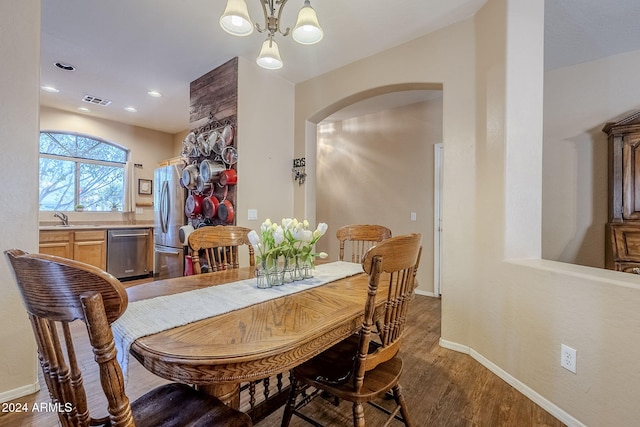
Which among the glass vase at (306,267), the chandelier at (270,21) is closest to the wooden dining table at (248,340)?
the glass vase at (306,267)

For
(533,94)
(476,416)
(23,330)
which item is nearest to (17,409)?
(23,330)

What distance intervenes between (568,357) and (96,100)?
5.92m

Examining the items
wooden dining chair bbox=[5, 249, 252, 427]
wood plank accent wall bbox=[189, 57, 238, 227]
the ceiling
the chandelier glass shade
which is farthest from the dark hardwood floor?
the ceiling

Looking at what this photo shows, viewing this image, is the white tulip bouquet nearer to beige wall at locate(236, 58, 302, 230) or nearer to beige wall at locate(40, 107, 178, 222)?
beige wall at locate(236, 58, 302, 230)

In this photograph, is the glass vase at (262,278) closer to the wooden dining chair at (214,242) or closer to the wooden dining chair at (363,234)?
the wooden dining chair at (214,242)

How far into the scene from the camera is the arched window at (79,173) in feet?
14.9

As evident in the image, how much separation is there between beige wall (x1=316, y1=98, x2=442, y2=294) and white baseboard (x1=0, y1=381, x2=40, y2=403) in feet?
11.7

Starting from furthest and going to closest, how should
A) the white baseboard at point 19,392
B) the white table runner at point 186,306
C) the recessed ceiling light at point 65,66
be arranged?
the recessed ceiling light at point 65,66
the white baseboard at point 19,392
the white table runner at point 186,306

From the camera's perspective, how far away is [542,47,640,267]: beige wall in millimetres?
2954

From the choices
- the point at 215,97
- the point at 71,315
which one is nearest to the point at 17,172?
the point at 71,315

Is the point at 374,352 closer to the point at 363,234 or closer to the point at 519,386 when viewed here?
the point at 363,234

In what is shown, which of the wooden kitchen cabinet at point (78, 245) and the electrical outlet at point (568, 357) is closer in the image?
the electrical outlet at point (568, 357)

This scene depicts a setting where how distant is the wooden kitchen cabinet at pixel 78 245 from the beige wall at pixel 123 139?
77 centimetres

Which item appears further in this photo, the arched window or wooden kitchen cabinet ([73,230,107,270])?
the arched window
